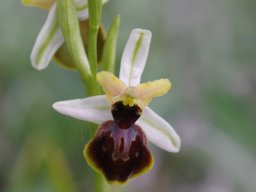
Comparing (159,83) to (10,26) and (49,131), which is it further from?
(10,26)

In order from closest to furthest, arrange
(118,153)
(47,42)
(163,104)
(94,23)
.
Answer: (118,153) → (94,23) → (47,42) → (163,104)

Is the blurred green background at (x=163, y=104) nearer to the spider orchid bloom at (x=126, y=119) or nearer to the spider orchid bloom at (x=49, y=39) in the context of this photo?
the spider orchid bloom at (x=49, y=39)

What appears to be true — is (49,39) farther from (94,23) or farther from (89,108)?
(89,108)

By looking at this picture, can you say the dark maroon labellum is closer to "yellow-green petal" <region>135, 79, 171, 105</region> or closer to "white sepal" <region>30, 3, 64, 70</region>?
"yellow-green petal" <region>135, 79, 171, 105</region>

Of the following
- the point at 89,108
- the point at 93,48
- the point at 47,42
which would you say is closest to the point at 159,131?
the point at 89,108

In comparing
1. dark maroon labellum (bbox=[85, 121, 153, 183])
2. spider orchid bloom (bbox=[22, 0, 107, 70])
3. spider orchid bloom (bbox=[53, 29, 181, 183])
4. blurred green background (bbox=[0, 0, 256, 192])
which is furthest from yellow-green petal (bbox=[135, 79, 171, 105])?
blurred green background (bbox=[0, 0, 256, 192])

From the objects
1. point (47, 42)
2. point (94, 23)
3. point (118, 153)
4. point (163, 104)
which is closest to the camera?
point (118, 153)

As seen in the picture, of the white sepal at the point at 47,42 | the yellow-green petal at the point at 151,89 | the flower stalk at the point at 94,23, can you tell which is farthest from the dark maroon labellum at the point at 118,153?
the white sepal at the point at 47,42
